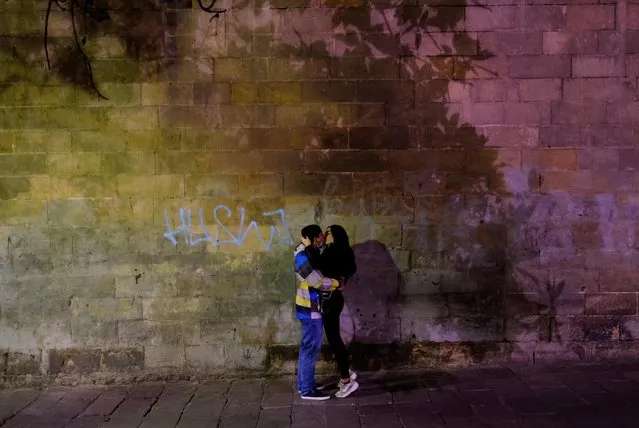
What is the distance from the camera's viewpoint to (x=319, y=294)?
5762mm

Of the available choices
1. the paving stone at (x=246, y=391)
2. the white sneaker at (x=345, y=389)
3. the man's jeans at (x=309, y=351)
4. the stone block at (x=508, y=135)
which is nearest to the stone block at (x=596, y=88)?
the stone block at (x=508, y=135)

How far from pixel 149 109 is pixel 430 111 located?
10.9 feet

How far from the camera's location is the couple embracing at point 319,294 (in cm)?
567

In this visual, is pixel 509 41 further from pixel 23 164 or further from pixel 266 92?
pixel 23 164

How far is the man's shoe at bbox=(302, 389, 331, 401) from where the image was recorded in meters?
5.80

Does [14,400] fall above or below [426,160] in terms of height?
below

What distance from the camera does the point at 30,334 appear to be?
21.4 feet

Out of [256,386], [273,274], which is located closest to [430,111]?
[273,274]

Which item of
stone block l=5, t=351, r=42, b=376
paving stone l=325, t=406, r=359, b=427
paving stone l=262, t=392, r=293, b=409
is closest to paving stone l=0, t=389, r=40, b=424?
stone block l=5, t=351, r=42, b=376

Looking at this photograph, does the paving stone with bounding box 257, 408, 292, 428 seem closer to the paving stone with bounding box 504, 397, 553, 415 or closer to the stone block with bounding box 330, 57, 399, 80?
the paving stone with bounding box 504, 397, 553, 415

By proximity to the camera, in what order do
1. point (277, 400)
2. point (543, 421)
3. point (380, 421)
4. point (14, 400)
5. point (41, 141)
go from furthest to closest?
1. point (41, 141)
2. point (14, 400)
3. point (277, 400)
4. point (380, 421)
5. point (543, 421)

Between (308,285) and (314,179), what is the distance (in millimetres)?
1447

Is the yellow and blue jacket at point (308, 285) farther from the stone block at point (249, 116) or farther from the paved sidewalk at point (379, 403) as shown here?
the stone block at point (249, 116)

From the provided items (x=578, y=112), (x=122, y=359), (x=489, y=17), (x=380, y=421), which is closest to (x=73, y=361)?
(x=122, y=359)
